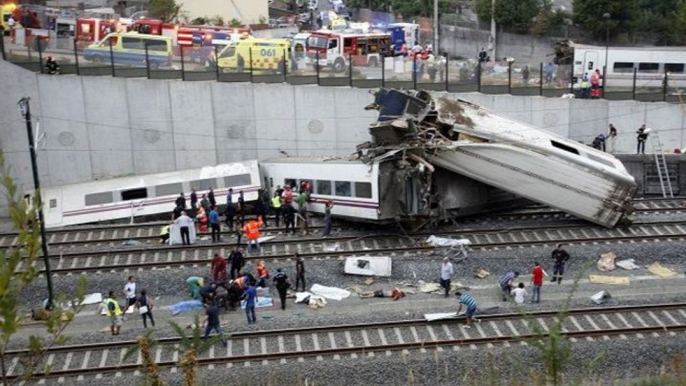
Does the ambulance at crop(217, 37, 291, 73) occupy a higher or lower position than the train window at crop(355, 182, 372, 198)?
higher

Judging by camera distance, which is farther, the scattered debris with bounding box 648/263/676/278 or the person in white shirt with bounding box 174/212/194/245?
the person in white shirt with bounding box 174/212/194/245

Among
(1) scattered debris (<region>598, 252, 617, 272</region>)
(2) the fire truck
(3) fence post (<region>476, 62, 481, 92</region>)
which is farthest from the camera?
(2) the fire truck

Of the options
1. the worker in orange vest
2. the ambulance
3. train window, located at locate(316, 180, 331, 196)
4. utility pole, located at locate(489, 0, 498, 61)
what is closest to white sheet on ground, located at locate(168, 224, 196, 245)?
the worker in orange vest

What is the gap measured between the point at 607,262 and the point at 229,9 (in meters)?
40.8

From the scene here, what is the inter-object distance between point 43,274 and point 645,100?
23972 mm

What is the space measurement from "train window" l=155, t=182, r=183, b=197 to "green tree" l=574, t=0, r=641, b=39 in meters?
30.9

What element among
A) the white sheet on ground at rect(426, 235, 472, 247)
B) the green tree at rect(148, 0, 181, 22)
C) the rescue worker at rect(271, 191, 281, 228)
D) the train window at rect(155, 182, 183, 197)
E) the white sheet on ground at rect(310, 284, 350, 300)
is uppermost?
the green tree at rect(148, 0, 181, 22)

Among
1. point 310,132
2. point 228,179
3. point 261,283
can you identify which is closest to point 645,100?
point 310,132

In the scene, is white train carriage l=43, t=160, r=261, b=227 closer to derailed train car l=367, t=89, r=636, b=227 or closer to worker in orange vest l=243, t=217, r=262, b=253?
worker in orange vest l=243, t=217, r=262, b=253

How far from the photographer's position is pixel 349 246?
26.5m

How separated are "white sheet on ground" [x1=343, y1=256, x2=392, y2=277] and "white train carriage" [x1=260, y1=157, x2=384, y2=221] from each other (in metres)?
2.73

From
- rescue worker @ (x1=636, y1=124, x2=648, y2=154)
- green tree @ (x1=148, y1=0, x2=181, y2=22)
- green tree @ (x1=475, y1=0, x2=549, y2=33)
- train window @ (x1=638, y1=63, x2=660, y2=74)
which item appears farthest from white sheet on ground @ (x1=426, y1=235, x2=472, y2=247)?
green tree @ (x1=148, y1=0, x2=181, y2=22)

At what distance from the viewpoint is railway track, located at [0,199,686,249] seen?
90.5 feet

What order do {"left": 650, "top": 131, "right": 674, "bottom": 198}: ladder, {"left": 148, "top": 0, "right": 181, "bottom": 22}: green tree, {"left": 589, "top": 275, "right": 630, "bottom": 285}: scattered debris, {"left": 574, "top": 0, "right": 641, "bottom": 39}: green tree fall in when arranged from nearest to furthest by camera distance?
{"left": 589, "top": 275, "right": 630, "bottom": 285}: scattered debris → {"left": 650, "top": 131, "right": 674, "bottom": 198}: ladder → {"left": 574, "top": 0, "right": 641, "bottom": 39}: green tree → {"left": 148, "top": 0, "right": 181, "bottom": 22}: green tree
